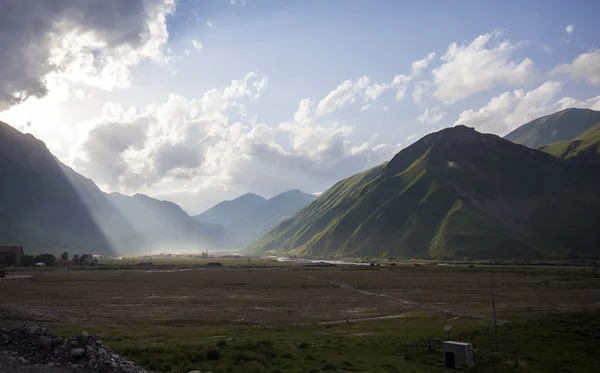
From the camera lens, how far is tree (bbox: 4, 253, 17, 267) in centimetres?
15679

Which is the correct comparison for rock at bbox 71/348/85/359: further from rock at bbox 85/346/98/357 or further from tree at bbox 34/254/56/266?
tree at bbox 34/254/56/266

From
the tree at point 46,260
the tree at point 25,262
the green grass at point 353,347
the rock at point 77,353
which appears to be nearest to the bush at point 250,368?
the green grass at point 353,347

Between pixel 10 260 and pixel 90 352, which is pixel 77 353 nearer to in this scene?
pixel 90 352

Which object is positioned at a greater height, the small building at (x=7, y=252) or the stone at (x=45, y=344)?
the small building at (x=7, y=252)

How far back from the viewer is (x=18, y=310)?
51875 millimetres

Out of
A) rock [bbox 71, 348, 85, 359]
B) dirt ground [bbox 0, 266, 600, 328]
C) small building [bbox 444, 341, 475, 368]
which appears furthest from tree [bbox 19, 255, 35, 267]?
small building [bbox 444, 341, 475, 368]

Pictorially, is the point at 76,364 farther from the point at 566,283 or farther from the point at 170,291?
the point at 566,283

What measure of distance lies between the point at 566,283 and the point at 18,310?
103m

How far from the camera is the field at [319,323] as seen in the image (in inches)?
1065

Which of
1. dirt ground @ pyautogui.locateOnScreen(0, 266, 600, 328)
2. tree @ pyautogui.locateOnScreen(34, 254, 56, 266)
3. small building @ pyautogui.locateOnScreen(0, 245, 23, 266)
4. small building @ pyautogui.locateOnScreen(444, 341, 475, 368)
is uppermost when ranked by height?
small building @ pyautogui.locateOnScreen(0, 245, 23, 266)

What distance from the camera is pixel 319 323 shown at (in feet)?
152

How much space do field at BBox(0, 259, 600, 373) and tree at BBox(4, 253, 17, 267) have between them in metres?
89.4

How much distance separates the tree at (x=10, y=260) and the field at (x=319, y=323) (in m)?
89.4

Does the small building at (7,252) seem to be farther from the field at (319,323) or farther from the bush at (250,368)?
the bush at (250,368)
